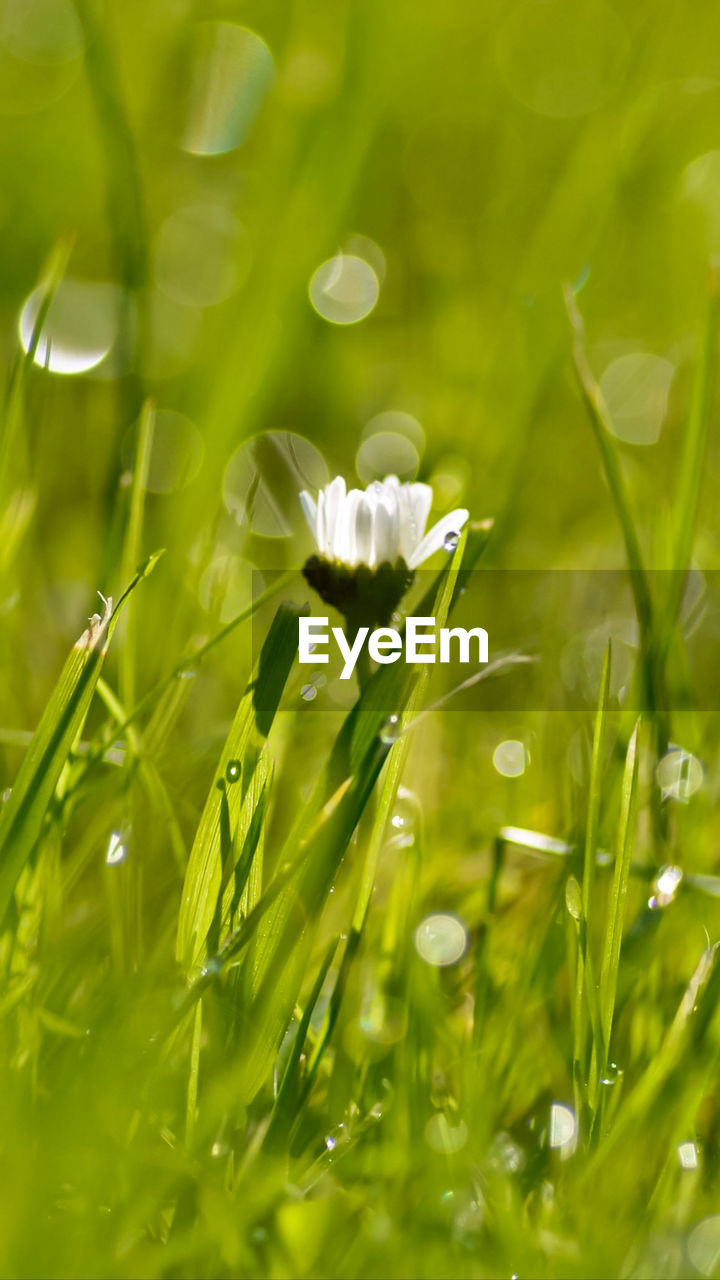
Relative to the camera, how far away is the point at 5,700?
993 mm

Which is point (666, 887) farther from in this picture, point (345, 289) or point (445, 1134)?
point (345, 289)

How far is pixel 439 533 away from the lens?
2.42ft

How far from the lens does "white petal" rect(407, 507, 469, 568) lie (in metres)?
0.73

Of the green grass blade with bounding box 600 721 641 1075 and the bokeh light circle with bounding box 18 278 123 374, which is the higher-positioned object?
the bokeh light circle with bounding box 18 278 123 374

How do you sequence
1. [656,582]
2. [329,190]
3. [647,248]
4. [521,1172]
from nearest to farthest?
[521,1172], [656,582], [329,190], [647,248]

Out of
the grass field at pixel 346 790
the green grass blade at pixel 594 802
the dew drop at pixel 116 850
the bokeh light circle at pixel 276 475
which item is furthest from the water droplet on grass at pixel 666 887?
the bokeh light circle at pixel 276 475

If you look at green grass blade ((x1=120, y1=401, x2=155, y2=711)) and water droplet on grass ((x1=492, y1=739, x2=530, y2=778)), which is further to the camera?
water droplet on grass ((x1=492, y1=739, x2=530, y2=778))

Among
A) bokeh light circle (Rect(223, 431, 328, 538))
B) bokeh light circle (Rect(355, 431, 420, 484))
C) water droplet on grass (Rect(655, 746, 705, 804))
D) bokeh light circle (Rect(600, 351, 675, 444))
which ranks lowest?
water droplet on grass (Rect(655, 746, 705, 804))

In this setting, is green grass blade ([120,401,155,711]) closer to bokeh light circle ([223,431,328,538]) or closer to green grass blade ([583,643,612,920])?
green grass blade ([583,643,612,920])

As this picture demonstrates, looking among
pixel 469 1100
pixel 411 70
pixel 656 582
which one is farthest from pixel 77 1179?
pixel 411 70

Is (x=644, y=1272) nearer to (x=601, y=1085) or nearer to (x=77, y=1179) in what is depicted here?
(x=601, y=1085)

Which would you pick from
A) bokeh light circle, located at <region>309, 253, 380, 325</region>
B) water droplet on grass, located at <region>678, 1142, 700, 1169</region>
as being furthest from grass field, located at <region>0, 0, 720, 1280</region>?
bokeh light circle, located at <region>309, 253, 380, 325</region>

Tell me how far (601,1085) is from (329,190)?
102 centimetres

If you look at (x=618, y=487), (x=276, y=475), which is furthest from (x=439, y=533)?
(x=276, y=475)
